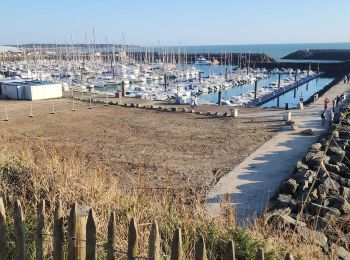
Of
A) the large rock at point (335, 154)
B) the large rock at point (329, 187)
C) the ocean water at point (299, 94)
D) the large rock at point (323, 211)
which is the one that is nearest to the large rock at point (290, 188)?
the large rock at point (329, 187)

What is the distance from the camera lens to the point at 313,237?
622 centimetres

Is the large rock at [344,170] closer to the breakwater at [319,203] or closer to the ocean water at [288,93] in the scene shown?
the breakwater at [319,203]

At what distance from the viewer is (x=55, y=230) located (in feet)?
11.8

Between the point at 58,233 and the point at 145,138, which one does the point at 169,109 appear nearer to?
the point at 145,138

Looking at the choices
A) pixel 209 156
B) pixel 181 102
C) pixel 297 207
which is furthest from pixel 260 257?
pixel 181 102

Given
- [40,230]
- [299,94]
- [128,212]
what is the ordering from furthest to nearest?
1. [299,94]
2. [128,212]
3. [40,230]

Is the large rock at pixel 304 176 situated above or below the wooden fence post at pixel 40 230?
below

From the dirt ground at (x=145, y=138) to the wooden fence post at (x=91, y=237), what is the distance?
23.7 ft

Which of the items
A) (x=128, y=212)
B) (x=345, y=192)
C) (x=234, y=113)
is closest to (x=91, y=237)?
(x=128, y=212)

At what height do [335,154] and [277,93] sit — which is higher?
[335,154]

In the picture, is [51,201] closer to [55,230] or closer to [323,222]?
[55,230]

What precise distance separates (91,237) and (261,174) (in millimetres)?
11114

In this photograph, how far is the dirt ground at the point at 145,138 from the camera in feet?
47.3

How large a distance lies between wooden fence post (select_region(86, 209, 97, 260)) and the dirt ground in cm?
724
